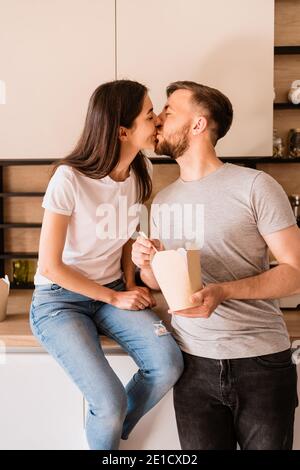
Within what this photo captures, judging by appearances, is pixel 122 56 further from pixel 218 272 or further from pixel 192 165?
pixel 218 272

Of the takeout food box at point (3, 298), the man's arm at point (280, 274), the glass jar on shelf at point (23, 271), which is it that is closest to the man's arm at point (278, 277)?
the man's arm at point (280, 274)

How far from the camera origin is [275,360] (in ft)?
4.05

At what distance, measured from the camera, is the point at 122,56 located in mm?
1733

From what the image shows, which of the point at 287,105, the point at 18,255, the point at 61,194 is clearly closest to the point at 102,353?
the point at 61,194

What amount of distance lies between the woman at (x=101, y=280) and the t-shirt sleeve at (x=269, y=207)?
14.8 inches

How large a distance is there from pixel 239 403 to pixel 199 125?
78cm

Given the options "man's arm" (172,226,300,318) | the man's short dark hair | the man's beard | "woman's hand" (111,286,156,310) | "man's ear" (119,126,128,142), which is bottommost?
"woman's hand" (111,286,156,310)

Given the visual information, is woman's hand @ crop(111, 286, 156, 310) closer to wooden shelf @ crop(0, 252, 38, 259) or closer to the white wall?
the white wall

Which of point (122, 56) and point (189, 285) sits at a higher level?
point (122, 56)

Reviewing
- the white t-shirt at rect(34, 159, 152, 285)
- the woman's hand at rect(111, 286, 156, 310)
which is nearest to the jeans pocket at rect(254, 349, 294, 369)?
the woman's hand at rect(111, 286, 156, 310)

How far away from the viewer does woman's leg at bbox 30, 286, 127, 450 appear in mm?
1236

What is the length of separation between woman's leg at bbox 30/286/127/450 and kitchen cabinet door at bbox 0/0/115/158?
0.73m
